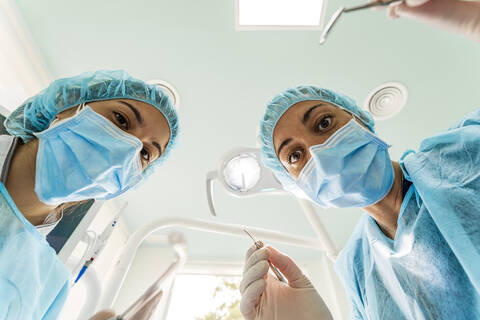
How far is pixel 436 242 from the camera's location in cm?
62

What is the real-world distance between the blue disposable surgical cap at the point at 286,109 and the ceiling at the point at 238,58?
0.39m

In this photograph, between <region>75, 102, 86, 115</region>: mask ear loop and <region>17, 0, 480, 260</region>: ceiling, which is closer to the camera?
<region>75, 102, 86, 115</region>: mask ear loop

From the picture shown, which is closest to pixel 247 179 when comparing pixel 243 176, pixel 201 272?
pixel 243 176

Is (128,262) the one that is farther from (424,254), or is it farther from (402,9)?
(402,9)

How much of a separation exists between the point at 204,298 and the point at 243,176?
52.6 inches

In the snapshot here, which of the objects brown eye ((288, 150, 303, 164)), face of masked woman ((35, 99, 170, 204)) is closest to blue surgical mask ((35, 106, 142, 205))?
face of masked woman ((35, 99, 170, 204))

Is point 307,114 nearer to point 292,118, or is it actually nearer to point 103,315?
point 292,118

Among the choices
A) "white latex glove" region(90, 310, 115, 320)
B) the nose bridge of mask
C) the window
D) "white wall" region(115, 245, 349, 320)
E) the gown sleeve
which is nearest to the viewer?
"white latex glove" region(90, 310, 115, 320)

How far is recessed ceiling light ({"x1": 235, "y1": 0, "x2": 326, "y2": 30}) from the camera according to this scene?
3.60 feet

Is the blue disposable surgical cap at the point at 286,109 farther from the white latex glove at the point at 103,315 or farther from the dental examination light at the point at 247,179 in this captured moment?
the white latex glove at the point at 103,315

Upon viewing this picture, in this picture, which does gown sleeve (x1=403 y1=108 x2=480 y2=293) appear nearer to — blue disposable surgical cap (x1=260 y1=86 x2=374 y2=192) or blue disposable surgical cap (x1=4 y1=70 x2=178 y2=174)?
blue disposable surgical cap (x1=260 y1=86 x2=374 y2=192)

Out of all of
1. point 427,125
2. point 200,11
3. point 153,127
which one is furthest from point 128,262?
point 427,125

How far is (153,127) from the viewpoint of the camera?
922mm

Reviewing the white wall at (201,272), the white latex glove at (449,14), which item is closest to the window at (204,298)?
the white wall at (201,272)
